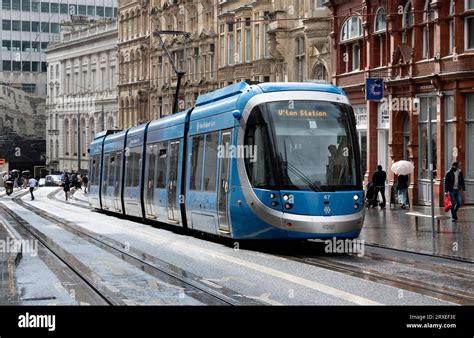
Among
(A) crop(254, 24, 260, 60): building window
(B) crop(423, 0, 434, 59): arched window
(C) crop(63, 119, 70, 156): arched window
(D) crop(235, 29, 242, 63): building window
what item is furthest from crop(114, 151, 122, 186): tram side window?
(C) crop(63, 119, 70, 156): arched window

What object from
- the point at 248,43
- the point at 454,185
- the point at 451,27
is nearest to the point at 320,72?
the point at 248,43

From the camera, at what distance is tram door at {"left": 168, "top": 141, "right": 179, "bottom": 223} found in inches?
1081

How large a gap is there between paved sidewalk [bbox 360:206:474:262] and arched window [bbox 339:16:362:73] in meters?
11.9

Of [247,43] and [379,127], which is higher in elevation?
[247,43]

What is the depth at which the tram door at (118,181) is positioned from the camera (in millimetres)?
37250

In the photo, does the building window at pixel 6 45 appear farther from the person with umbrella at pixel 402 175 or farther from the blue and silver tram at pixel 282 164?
the blue and silver tram at pixel 282 164

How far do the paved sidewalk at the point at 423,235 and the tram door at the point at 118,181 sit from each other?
8389 mm

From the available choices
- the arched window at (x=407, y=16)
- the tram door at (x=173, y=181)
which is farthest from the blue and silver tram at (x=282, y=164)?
the arched window at (x=407, y=16)

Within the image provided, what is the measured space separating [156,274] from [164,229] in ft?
44.9
